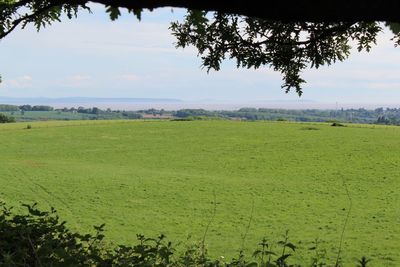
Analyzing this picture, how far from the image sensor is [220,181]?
3102 centimetres

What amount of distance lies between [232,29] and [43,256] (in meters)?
4.34

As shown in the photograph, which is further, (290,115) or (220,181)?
(290,115)

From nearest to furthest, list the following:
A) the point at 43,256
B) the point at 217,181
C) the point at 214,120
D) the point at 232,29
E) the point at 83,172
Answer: the point at 43,256 → the point at 232,29 → the point at 217,181 → the point at 83,172 → the point at 214,120

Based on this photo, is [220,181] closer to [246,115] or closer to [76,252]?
[76,252]

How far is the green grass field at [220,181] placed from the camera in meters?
19.2

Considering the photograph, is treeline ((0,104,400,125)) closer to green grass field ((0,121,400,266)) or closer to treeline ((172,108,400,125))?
treeline ((172,108,400,125))

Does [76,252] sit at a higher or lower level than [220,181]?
higher

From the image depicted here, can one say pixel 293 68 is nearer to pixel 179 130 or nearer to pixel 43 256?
pixel 43 256

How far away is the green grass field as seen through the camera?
62.9 feet

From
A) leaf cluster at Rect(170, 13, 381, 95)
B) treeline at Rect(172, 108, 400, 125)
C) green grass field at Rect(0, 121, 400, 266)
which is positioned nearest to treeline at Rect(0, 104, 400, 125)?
treeline at Rect(172, 108, 400, 125)

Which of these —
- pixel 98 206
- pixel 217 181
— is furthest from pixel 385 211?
pixel 98 206

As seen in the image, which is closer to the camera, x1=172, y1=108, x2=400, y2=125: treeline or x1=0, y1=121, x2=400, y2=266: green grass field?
x1=0, y1=121, x2=400, y2=266: green grass field

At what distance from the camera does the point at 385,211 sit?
2316 cm

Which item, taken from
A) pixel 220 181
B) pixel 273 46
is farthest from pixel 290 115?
pixel 273 46
